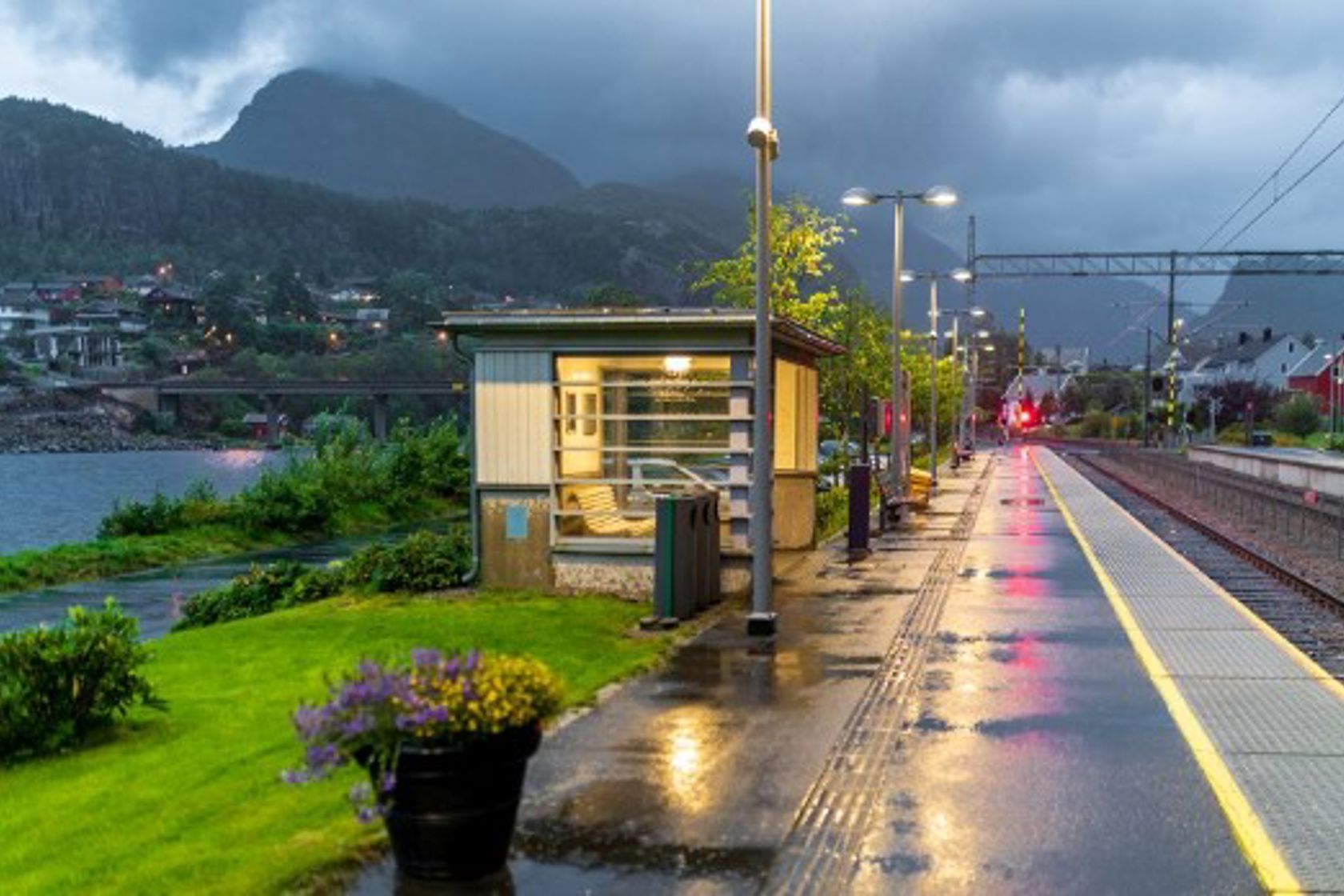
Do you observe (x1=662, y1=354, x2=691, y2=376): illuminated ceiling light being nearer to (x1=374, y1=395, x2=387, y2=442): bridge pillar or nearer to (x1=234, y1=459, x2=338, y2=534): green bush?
(x1=234, y1=459, x2=338, y2=534): green bush

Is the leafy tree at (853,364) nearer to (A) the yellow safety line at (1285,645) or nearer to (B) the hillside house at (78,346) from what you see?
(A) the yellow safety line at (1285,645)

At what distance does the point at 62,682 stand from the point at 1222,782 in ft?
27.9

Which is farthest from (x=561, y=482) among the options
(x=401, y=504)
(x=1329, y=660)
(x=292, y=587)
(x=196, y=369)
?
(x=196, y=369)

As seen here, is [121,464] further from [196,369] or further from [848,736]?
[848,736]

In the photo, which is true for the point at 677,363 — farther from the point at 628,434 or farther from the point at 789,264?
the point at 789,264

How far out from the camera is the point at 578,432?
1795 cm

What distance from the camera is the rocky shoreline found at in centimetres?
13612

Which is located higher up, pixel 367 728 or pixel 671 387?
pixel 671 387

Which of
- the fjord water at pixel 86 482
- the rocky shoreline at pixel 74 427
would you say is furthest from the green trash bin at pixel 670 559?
the rocky shoreline at pixel 74 427

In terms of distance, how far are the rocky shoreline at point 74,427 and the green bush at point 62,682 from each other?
13582 centimetres

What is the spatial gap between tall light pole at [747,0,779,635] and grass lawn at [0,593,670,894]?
119 centimetres

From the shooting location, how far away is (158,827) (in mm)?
7254

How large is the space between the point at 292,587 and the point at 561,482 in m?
6.81

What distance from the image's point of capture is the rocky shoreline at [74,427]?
136 m
